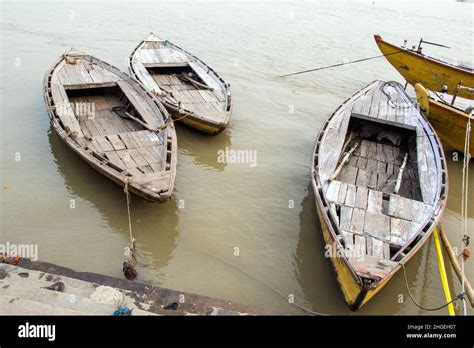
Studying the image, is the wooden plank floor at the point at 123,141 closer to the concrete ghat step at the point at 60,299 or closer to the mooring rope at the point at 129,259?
the mooring rope at the point at 129,259

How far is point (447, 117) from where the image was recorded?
30.5ft

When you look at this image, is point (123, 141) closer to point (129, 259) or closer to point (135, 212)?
point (135, 212)

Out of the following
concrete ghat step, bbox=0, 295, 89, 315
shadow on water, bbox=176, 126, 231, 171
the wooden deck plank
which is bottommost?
concrete ghat step, bbox=0, 295, 89, 315

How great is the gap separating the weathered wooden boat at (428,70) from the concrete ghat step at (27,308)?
12194mm

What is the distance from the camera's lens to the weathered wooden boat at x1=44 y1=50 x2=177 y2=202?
6995 mm

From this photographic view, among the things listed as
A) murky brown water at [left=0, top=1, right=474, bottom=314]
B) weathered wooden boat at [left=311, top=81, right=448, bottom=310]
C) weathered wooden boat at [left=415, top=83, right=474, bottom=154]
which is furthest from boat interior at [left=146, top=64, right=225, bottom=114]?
weathered wooden boat at [left=415, top=83, right=474, bottom=154]

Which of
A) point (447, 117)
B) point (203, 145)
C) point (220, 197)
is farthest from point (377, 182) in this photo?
point (203, 145)

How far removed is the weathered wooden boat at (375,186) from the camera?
5293mm

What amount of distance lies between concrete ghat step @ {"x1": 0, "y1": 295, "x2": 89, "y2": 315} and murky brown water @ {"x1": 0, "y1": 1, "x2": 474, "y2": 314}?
1.84 meters

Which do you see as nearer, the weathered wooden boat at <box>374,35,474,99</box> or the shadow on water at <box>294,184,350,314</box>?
the shadow on water at <box>294,184,350,314</box>

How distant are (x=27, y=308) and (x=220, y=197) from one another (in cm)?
437

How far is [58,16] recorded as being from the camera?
20016 mm

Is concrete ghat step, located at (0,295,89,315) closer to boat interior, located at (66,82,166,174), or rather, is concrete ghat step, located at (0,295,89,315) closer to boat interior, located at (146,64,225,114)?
boat interior, located at (66,82,166,174)
